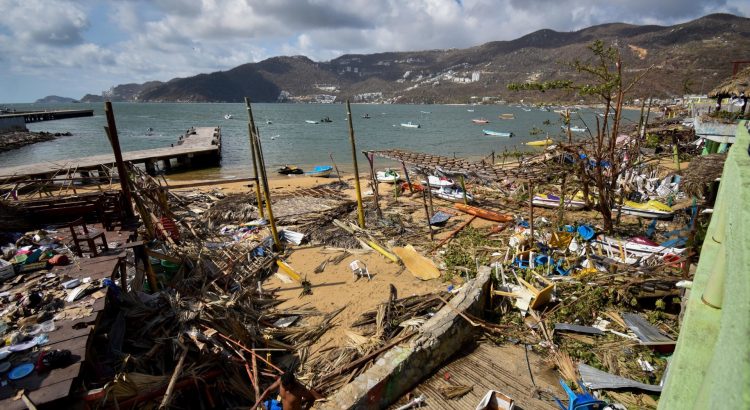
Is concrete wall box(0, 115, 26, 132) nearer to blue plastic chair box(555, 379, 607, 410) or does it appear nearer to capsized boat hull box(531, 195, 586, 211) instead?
capsized boat hull box(531, 195, 586, 211)

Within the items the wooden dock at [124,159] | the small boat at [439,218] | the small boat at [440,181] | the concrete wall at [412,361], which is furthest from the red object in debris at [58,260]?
the wooden dock at [124,159]

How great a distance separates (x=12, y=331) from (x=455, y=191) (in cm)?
1500

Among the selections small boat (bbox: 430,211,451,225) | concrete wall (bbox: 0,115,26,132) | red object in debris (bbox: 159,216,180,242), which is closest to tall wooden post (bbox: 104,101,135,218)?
red object in debris (bbox: 159,216,180,242)

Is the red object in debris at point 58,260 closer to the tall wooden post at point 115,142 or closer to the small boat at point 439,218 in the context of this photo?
the tall wooden post at point 115,142

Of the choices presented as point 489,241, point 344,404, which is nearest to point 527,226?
point 489,241

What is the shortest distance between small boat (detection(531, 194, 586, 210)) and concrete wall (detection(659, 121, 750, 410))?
14275mm

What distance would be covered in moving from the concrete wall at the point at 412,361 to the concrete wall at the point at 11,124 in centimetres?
7036

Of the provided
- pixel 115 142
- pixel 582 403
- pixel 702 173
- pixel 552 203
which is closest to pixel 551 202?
pixel 552 203

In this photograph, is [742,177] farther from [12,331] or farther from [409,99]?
[409,99]

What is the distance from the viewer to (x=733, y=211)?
0.94m

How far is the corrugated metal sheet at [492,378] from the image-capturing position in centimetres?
562

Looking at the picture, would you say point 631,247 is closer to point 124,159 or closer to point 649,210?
point 649,210

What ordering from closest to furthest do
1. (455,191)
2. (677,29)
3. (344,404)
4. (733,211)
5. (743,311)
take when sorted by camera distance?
(743,311) → (733,211) → (344,404) → (455,191) → (677,29)

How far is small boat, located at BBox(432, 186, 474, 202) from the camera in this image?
16453 millimetres
